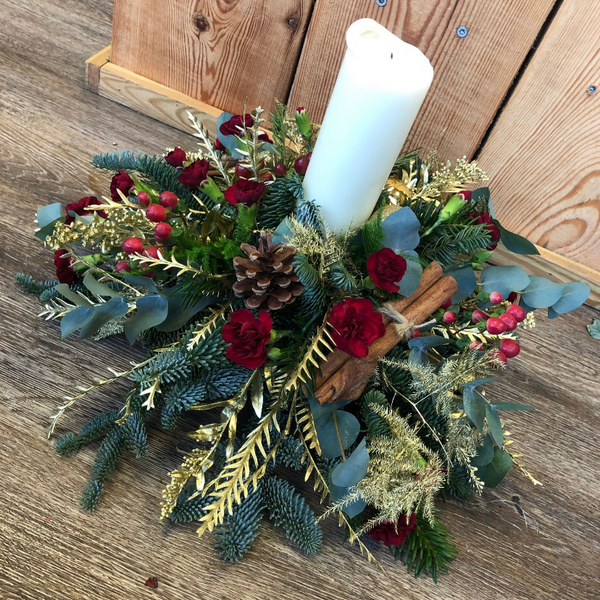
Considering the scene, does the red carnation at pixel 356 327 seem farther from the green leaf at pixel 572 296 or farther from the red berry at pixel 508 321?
the green leaf at pixel 572 296

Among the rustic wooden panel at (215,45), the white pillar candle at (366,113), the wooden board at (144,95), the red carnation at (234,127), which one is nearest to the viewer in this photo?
the white pillar candle at (366,113)

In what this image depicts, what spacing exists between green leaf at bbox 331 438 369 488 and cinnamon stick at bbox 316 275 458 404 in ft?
0.19

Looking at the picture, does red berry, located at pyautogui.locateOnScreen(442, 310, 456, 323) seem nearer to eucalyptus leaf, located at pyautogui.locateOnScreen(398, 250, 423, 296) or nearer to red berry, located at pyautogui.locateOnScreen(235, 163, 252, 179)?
eucalyptus leaf, located at pyautogui.locateOnScreen(398, 250, 423, 296)

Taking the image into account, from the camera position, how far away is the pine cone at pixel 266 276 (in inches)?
21.2

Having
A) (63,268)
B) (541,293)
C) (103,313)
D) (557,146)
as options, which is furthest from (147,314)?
(557,146)

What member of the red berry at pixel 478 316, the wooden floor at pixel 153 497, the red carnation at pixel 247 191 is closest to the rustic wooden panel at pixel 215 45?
the wooden floor at pixel 153 497

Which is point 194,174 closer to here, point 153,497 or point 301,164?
point 301,164

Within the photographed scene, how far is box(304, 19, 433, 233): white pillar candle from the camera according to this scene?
0.50 m

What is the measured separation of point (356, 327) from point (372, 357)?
0.23ft

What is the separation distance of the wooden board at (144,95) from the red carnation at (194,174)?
36 centimetres

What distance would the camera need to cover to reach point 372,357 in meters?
0.58

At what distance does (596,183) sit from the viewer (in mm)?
858

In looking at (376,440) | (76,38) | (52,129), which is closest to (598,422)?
(376,440)

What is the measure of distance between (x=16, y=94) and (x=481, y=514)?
936 millimetres
